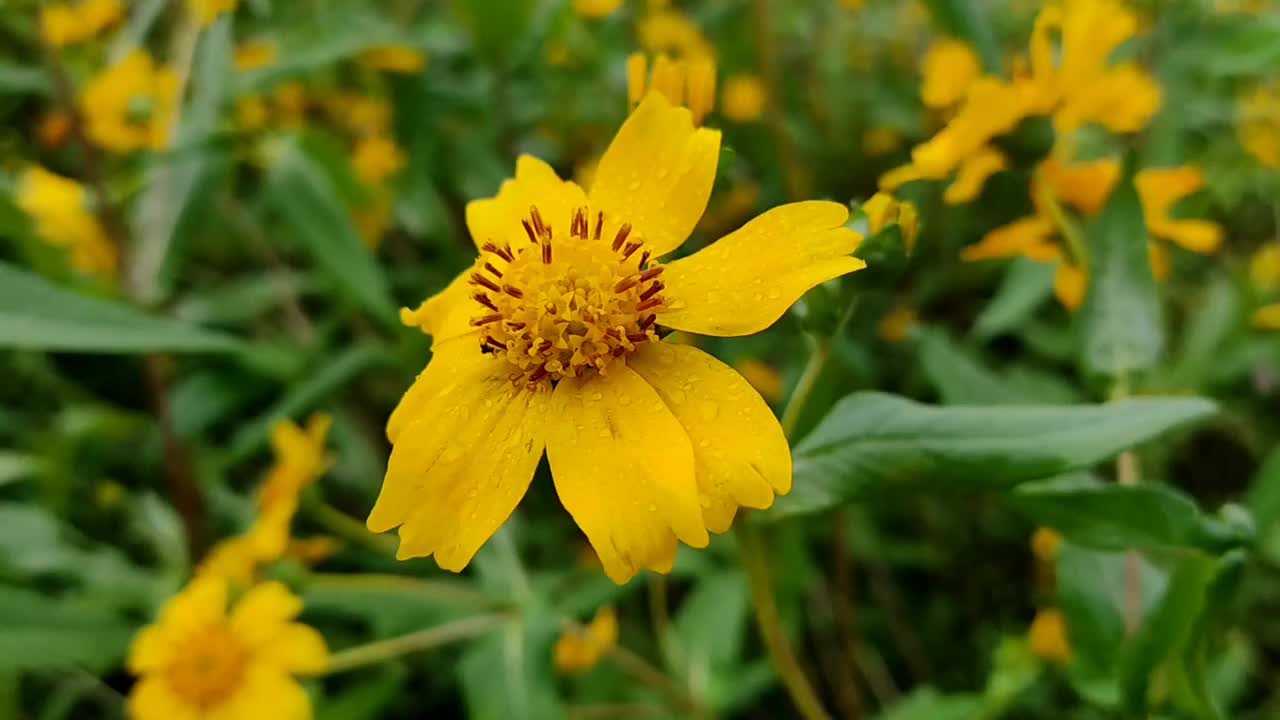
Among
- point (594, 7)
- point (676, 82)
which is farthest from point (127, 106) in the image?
point (676, 82)

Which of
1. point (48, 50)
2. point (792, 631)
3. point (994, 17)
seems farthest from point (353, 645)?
point (994, 17)

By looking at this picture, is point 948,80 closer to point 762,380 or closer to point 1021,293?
point 1021,293

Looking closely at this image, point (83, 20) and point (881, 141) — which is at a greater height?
point (83, 20)

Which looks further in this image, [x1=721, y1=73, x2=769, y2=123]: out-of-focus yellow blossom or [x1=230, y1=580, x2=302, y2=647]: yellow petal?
[x1=721, y1=73, x2=769, y2=123]: out-of-focus yellow blossom

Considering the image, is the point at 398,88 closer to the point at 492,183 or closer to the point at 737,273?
the point at 492,183

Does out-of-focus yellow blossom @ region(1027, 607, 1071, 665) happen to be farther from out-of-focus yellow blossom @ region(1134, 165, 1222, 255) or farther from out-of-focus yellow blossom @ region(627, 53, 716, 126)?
out-of-focus yellow blossom @ region(627, 53, 716, 126)

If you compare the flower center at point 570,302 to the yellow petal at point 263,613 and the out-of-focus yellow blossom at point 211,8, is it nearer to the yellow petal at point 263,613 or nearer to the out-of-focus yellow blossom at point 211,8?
the yellow petal at point 263,613

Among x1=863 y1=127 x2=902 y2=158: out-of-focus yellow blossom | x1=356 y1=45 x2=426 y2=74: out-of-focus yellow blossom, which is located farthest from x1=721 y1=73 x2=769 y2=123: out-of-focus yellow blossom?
x1=356 y1=45 x2=426 y2=74: out-of-focus yellow blossom
